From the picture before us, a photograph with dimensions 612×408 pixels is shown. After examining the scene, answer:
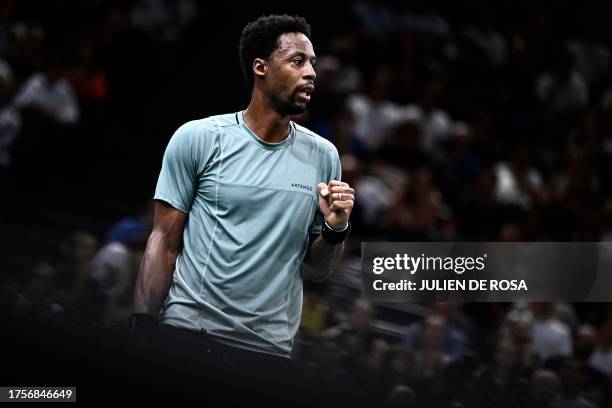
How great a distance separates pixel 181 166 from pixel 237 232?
30cm

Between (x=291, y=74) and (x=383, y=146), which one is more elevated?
(x=383, y=146)

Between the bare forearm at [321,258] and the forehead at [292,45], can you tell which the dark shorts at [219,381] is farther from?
the forehead at [292,45]

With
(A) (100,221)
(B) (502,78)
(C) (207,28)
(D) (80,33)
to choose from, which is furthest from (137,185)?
(B) (502,78)

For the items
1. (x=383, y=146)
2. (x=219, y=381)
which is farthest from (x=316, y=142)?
(x=383, y=146)

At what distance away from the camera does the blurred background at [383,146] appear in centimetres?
696

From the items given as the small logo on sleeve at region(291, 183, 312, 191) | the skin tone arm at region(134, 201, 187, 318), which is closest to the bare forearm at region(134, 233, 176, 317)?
the skin tone arm at region(134, 201, 187, 318)

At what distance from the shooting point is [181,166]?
4031mm

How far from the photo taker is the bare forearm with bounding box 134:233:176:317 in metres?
3.97

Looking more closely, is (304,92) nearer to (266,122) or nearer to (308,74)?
(308,74)

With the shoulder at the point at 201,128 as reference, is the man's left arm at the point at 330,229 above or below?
below

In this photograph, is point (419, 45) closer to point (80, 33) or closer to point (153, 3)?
point (153, 3)

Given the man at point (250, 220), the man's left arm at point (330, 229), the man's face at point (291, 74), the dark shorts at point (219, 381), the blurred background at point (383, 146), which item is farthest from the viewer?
the blurred background at point (383, 146)

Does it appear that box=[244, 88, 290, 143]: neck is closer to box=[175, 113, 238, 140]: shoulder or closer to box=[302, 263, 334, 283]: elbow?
box=[175, 113, 238, 140]: shoulder

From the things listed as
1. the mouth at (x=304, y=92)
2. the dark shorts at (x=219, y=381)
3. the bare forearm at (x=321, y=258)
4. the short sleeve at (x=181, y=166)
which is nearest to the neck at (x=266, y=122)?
the mouth at (x=304, y=92)
